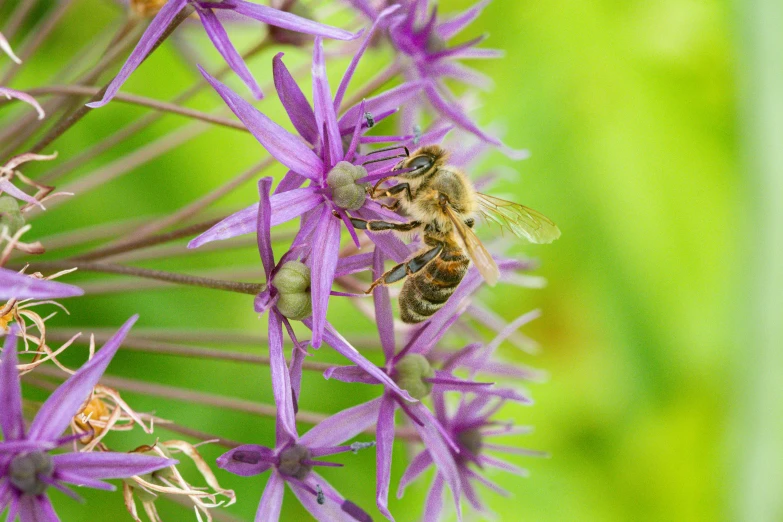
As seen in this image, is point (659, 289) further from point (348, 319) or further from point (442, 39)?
point (442, 39)

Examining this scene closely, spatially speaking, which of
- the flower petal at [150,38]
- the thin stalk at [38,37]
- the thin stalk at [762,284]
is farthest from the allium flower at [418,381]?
the thin stalk at [762,284]

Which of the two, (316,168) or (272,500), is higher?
(316,168)

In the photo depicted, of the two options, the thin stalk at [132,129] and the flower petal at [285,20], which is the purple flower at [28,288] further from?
the thin stalk at [132,129]

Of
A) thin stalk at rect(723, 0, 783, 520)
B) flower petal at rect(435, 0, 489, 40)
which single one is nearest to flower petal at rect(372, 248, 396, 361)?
flower petal at rect(435, 0, 489, 40)

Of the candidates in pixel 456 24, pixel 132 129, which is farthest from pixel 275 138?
pixel 132 129

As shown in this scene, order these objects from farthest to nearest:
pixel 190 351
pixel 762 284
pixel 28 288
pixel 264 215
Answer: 1. pixel 762 284
2. pixel 190 351
3. pixel 264 215
4. pixel 28 288

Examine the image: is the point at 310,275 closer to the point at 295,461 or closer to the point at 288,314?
the point at 288,314
